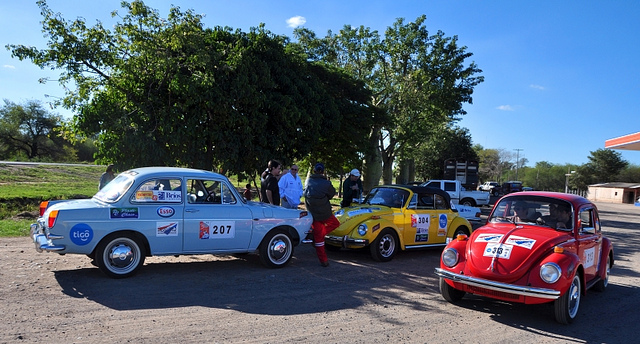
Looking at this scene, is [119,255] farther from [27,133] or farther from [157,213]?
[27,133]

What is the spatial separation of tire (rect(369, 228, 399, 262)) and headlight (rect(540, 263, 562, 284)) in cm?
402

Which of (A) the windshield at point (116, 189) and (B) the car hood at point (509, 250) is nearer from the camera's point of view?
(B) the car hood at point (509, 250)

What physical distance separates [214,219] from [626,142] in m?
43.4

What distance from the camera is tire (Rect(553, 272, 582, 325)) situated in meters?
5.74

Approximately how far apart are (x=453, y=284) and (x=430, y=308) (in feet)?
1.74

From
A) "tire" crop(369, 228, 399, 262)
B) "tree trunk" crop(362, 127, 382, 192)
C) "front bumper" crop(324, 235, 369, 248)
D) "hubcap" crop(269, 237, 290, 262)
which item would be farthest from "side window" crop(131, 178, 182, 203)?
"tree trunk" crop(362, 127, 382, 192)

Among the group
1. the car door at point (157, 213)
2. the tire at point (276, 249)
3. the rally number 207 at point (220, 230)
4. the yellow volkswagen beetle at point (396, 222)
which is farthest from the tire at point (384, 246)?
the car door at point (157, 213)

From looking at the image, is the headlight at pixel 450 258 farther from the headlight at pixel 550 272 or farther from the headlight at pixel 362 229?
the headlight at pixel 362 229

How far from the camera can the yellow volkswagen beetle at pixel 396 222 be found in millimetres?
9430

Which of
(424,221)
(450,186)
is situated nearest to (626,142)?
(450,186)

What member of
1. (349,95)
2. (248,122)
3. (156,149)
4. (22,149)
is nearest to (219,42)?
(248,122)

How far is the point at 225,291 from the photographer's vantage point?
267 inches

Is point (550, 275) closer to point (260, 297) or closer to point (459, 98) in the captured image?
point (260, 297)

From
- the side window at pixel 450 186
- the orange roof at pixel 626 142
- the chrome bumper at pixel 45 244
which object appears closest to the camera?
the chrome bumper at pixel 45 244
